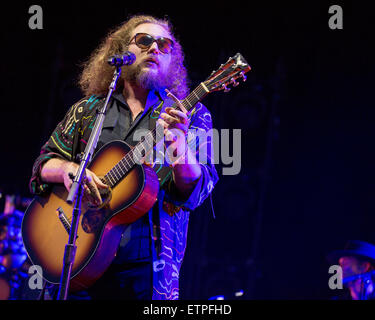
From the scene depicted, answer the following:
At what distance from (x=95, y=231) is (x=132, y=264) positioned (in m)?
0.30

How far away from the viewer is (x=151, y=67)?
3193 mm

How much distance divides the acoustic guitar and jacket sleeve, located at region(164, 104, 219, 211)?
0.41ft

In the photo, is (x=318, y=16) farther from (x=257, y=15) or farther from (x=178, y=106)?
(x=178, y=106)

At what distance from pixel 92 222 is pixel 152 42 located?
1.27m

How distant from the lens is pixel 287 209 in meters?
6.52

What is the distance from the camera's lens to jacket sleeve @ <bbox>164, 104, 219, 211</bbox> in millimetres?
2656

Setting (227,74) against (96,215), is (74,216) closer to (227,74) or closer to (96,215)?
(96,215)

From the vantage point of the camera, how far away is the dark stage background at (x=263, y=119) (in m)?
6.27

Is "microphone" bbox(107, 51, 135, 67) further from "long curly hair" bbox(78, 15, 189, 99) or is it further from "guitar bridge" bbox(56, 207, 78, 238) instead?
"guitar bridge" bbox(56, 207, 78, 238)

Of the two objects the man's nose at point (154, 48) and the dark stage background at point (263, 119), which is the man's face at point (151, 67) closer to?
the man's nose at point (154, 48)

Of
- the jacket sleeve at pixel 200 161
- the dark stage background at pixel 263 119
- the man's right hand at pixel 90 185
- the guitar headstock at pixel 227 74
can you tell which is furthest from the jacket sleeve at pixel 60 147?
the dark stage background at pixel 263 119

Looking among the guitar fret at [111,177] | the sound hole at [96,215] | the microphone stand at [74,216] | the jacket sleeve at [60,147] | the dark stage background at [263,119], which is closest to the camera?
the microphone stand at [74,216]

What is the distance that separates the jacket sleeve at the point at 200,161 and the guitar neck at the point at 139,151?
4.7 inches
